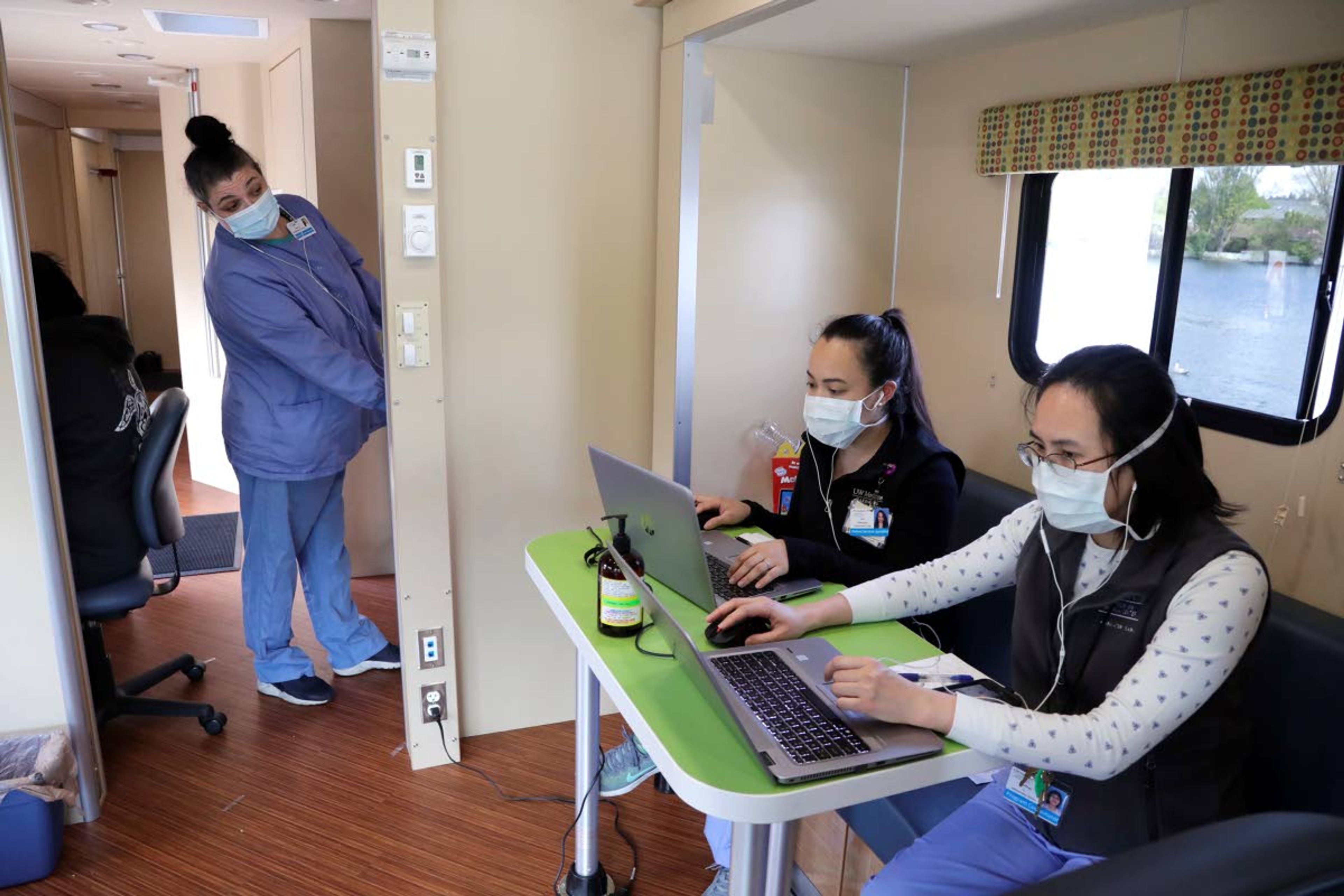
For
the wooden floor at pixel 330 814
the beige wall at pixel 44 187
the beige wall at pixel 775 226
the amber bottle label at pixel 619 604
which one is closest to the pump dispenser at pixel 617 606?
the amber bottle label at pixel 619 604

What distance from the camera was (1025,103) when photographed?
273 centimetres

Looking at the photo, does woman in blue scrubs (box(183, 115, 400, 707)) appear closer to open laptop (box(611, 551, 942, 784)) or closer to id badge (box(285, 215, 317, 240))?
id badge (box(285, 215, 317, 240))

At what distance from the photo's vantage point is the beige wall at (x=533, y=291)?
2.57m

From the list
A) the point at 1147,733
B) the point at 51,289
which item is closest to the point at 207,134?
the point at 51,289

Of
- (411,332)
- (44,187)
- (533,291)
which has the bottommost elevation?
(411,332)

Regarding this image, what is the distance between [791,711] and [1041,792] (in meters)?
0.46

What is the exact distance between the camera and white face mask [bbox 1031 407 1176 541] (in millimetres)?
1480

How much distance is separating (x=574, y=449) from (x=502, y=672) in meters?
0.72

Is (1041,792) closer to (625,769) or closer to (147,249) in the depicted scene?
(625,769)

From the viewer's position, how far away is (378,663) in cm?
336

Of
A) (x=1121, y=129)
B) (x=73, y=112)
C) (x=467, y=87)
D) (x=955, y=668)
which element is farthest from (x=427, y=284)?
(x=73, y=112)

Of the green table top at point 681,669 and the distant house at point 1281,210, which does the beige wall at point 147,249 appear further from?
the distant house at point 1281,210

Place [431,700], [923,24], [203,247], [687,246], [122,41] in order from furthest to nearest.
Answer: [203,247] < [122,41] < [431,700] < [687,246] < [923,24]

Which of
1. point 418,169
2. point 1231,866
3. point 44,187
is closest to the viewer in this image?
point 1231,866
